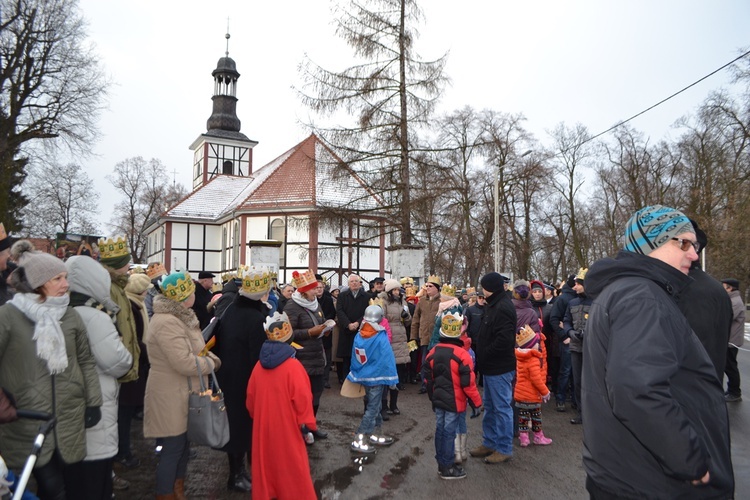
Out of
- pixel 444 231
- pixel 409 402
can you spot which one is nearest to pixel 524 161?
pixel 444 231

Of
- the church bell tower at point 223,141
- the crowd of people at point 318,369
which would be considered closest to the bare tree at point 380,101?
the crowd of people at point 318,369

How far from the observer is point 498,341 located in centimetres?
584

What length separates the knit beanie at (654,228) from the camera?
2.65m

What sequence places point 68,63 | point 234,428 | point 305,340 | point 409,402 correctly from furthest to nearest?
point 68,63, point 409,402, point 305,340, point 234,428

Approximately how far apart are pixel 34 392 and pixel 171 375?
3.92ft

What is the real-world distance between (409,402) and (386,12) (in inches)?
522

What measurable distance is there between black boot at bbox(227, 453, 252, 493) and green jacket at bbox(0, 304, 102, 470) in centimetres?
184

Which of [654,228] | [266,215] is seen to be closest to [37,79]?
[266,215]

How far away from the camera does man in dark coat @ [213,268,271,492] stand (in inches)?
201

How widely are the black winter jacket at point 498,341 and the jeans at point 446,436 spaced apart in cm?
74

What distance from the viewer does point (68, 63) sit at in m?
22.9

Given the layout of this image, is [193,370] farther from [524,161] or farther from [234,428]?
[524,161]

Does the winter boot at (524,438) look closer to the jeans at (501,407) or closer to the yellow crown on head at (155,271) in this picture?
the jeans at (501,407)

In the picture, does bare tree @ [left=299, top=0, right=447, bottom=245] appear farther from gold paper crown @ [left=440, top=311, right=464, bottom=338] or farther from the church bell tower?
the church bell tower
